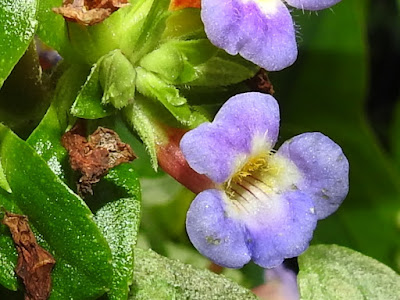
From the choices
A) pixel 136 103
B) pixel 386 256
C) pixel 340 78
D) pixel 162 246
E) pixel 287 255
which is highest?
pixel 136 103

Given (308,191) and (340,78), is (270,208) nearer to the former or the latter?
(308,191)

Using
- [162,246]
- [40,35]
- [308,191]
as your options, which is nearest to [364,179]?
[162,246]

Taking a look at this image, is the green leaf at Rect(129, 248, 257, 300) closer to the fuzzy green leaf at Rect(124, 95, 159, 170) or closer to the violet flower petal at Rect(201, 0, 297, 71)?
the fuzzy green leaf at Rect(124, 95, 159, 170)

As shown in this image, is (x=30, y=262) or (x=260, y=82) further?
(x=260, y=82)

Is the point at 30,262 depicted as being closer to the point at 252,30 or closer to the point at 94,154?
the point at 94,154

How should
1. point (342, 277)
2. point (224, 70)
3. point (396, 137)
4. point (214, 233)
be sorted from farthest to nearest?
point (396, 137) → point (342, 277) → point (224, 70) → point (214, 233)

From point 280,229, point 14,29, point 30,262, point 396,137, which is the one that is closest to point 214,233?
point 280,229
